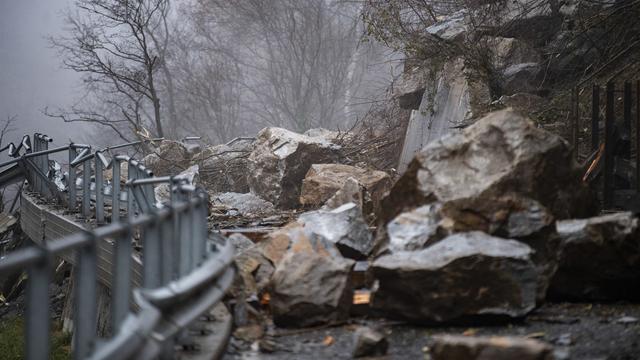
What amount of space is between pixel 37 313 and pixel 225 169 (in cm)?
1350

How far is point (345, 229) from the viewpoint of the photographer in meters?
6.69

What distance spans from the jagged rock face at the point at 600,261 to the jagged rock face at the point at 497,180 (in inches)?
14.2

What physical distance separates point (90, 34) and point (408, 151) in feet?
39.8

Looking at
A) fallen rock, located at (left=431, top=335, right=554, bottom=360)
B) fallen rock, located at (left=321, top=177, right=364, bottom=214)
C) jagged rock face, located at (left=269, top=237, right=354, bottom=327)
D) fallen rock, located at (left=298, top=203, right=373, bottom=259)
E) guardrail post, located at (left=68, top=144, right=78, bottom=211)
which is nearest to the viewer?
fallen rock, located at (left=431, top=335, right=554, bottom=360)

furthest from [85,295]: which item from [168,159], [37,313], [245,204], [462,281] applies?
[168,159]

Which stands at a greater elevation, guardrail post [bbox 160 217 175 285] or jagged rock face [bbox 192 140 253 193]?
jagged rock face [bbox 192 140 253 193]

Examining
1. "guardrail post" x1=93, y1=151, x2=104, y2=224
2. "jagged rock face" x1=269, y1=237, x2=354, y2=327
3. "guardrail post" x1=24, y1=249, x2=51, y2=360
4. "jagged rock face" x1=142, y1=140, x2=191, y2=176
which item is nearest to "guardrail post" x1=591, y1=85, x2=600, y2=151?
"jagged rock face" x1=269, y1=237, x2=354, y2=327

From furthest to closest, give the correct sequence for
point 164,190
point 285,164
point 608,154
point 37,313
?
point 164,190, point 285,164, point 608,154, point 37,313

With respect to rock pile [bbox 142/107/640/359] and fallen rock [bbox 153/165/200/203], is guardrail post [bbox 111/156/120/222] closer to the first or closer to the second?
rock pile [bbox 142/107/640/359]

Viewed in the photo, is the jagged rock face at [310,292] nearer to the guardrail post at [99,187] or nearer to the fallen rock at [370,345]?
the fallen rock at [370,345]

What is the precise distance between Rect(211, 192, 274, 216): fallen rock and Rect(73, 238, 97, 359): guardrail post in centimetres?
890

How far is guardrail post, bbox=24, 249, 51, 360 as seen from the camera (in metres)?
2.65

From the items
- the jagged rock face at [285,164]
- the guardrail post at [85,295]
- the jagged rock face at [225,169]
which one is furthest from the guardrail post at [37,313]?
the jagged rock face at [225,169]

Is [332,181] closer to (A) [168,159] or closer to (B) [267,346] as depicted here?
(A) [168,159]
